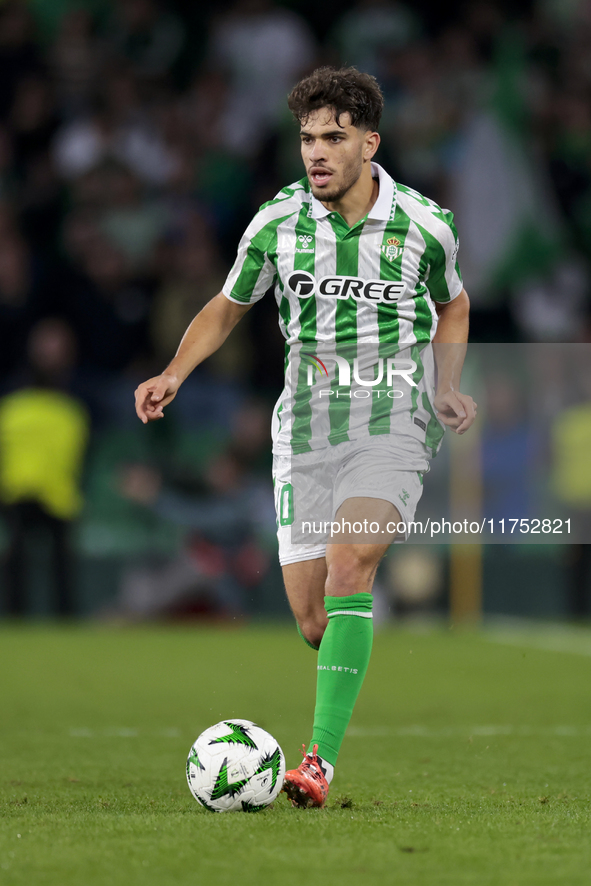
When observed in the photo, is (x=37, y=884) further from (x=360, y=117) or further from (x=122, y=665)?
(x=122, y=665)

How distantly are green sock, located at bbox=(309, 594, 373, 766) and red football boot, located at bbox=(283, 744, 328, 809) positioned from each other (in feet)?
0.49

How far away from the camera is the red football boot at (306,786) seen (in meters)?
3.70

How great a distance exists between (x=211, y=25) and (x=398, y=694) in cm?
836

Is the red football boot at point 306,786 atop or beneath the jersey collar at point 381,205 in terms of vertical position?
beneath

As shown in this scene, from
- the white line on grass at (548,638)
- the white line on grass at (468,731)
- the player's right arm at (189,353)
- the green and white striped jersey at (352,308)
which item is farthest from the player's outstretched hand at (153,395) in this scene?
the white line on grass at (548,638)

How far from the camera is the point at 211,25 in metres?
13.3

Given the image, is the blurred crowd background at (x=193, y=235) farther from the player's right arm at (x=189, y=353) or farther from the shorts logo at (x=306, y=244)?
the shorts logo at (x=306, y=244)

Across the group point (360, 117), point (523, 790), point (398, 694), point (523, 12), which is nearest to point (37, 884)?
point (523, 790)

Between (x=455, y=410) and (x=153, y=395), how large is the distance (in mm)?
939

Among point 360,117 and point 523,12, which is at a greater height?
point 523,12

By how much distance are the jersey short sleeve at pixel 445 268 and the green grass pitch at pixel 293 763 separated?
5.21 feet

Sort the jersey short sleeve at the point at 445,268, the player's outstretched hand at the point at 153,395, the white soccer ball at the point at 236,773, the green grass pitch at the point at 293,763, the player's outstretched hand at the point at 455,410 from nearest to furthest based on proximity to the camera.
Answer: the green grass pitch at the point at 293,763 < the white soccer ball at the point at 236,773 < the player's outstretched hand at the point at 153,395 < the player's outstretched hand at the point at 455,410 < the jersey short sleeve at the point at 445,268

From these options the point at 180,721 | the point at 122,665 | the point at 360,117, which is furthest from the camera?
the point at 122,665

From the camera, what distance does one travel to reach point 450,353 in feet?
14.6
